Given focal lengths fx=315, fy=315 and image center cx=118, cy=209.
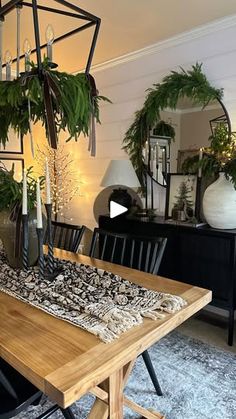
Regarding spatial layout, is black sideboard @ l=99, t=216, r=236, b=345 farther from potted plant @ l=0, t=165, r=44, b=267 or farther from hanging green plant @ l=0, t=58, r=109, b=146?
hanging green plant @ l=0, t=58, r=109, b=146

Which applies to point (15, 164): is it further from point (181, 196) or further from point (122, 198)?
point (181, 196)

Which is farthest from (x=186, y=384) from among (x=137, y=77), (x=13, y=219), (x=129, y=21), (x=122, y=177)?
(x=137, y=77)

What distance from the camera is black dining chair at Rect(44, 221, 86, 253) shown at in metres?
2.36

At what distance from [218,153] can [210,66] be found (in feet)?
2.95

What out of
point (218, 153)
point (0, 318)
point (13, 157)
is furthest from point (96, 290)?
point (13, 157)

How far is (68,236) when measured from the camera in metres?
2.43

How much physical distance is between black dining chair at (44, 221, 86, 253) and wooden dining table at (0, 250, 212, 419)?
38.7 inches

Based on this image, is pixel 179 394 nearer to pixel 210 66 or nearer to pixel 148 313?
pixel 148 313

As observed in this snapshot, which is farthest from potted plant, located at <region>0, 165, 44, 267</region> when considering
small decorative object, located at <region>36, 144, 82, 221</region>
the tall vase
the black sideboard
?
small decorative object, located at <region>36, 144, 82, 221</region>

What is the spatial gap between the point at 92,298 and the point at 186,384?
42.4 inches

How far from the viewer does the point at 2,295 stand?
145 cm

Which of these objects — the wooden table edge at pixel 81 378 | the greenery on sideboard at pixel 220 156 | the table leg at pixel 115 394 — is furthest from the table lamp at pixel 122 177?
the table leg at pixel 115 394

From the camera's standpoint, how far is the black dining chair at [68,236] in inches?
93.0

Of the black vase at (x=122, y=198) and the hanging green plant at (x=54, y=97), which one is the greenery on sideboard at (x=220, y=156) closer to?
the black vase at (x=122, y=198)
